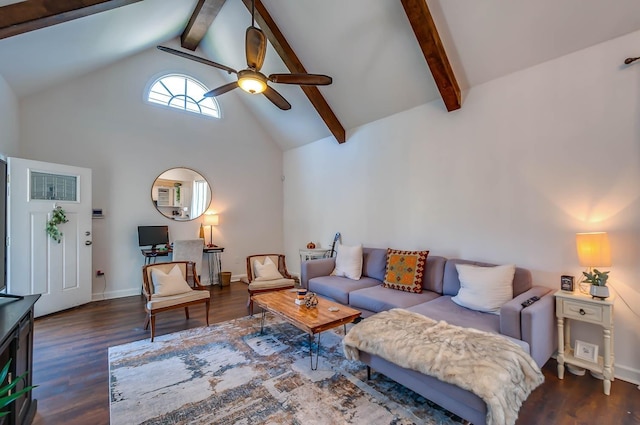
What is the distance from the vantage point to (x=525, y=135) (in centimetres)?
307

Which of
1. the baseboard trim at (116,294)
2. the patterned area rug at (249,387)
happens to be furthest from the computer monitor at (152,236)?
the patterned area rug at (249,387)

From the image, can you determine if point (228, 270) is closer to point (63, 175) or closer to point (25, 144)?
point (63, 175)

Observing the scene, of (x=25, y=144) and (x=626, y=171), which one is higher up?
(x=25, y=144)

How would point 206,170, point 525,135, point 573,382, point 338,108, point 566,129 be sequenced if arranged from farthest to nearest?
point 206,170 < point 338,108 < point 525,135 < point 566,129 < point 573,382

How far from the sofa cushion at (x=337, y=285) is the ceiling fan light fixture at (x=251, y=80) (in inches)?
99.5

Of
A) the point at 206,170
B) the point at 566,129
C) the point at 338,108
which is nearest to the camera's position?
the point at 566,129

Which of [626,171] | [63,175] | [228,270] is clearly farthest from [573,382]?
[63,175]

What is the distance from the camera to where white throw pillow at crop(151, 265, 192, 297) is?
3416mm

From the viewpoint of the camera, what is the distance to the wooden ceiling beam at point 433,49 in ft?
9.52


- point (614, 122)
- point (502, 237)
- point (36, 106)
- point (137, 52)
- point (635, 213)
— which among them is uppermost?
point (137, 52)

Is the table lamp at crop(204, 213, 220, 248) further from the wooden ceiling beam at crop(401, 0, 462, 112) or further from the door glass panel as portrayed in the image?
the wooden ceiling beam at crop(401, 0, 462, 112)

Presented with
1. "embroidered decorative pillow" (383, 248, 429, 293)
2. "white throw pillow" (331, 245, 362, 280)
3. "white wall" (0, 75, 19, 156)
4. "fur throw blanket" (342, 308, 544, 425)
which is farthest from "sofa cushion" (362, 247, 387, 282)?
"white wall" (0, 75, 19, 156)

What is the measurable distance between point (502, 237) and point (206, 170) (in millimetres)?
5099

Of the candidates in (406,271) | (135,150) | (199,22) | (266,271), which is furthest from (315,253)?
(199,22)
